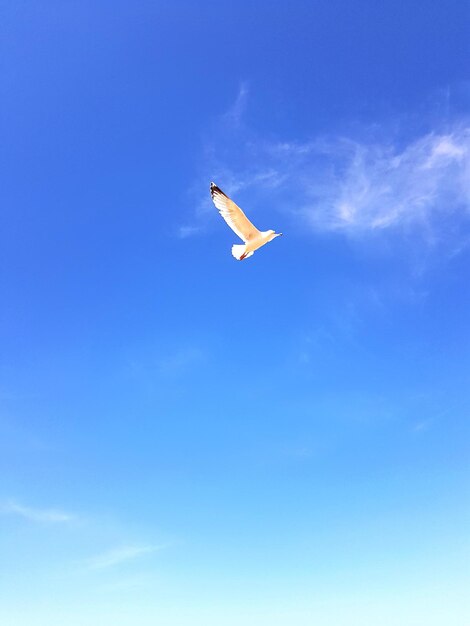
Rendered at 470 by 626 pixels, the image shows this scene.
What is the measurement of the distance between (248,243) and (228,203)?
2311 mm

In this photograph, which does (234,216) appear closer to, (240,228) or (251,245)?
(240,228)

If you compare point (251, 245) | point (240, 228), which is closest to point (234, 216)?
point (240, 228)

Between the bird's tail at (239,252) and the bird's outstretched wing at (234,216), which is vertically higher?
the bird's outstretched wing at (234,216)

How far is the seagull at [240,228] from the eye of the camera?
117ft

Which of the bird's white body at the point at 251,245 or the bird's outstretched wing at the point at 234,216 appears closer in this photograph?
the bird's outstretched wing at the point at 234,216

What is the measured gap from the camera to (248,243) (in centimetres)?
3656

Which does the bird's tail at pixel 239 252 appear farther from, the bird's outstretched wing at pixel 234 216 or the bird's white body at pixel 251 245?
the bird's outstretched wing at pixel 234 216

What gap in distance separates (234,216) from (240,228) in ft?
2.78

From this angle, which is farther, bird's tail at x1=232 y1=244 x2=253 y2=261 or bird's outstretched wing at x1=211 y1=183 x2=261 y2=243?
bird's tail at x1=232 y1=244 x2=253 y2=261

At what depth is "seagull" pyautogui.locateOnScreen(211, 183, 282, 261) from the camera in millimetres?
35688

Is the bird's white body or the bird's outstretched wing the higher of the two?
the bird's outstretched wing

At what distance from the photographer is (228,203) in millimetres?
35656

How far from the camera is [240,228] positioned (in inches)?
1439

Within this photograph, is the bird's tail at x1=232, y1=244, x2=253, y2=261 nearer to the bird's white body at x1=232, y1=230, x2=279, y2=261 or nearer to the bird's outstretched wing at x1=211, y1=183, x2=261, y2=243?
the bird's white body at x1=232, y1=230, x2=279, y2=261
